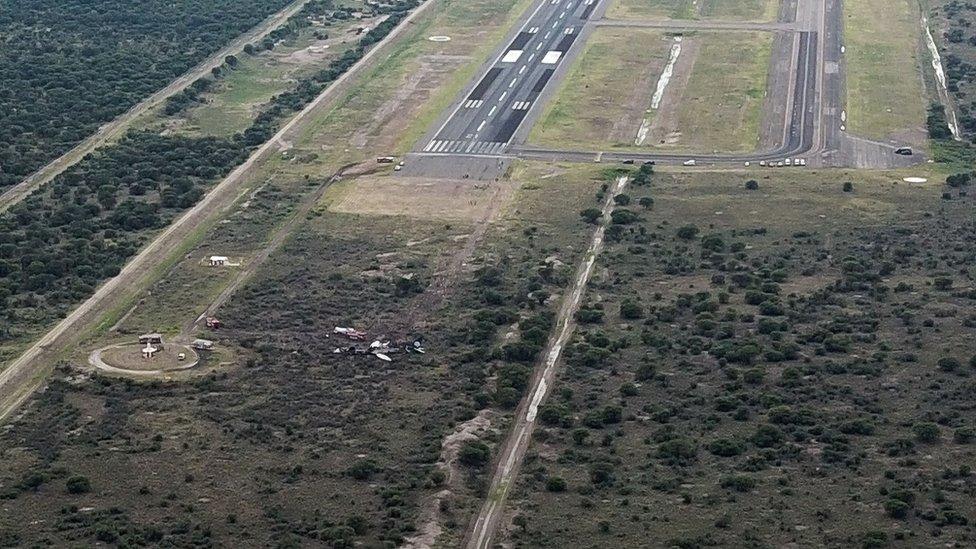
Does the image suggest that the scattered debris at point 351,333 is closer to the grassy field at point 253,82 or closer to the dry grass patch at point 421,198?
the dry grass patch at point 421,198

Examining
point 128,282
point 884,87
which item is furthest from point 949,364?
point 884,87

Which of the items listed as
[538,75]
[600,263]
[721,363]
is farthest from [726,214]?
[538,75]

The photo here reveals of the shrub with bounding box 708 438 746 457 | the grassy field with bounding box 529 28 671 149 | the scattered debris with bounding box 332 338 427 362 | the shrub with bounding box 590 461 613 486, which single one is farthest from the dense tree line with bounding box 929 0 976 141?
the shrub with bounding box 590 461 613 486

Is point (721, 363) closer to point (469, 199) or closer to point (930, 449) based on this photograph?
point (930, 449)

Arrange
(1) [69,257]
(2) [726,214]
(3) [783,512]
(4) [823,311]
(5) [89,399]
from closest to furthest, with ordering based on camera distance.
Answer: (3) [783,512], (5) [89,399], (4) [823,311], (1) [69,257], (2) [726,214]

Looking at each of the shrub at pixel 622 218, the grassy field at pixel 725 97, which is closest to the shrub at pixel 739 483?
the shrub at pixel 622 218

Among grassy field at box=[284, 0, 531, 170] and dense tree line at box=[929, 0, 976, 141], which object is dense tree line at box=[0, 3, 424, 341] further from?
dense tree line at box=[929, 0, 976, 141]
